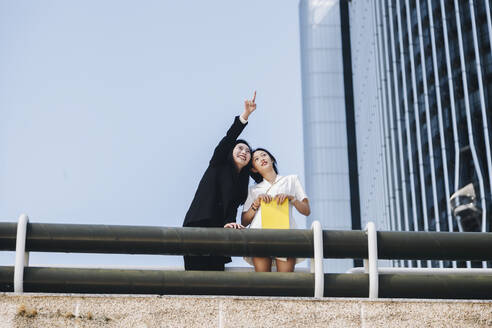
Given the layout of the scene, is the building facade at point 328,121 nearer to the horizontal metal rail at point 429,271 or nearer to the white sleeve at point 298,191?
the white sleeve at point 298,191

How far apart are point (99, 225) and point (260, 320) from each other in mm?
1258

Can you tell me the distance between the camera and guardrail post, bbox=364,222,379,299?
5661 mm

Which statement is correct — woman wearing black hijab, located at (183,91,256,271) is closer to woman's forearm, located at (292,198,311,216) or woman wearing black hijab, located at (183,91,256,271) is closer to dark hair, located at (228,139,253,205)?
dark hair, located at (228,139,253,205)

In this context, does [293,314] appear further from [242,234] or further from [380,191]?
[380,191]

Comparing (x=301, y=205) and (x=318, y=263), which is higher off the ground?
(x=301, y=205)

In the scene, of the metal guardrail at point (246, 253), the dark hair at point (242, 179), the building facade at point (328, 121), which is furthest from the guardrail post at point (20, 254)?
the building facade at point (328, 121)

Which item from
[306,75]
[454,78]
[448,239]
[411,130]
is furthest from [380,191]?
[448,239]

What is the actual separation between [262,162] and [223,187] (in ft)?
1.64

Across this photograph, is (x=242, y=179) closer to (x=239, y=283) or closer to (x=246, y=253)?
(x=246, y=253)

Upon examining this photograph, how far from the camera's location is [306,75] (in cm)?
10075

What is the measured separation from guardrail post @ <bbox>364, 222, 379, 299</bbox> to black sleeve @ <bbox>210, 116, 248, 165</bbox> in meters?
2.28

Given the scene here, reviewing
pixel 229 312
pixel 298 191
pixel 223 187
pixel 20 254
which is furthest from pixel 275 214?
pixel 20 254

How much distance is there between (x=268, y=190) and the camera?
7.75m

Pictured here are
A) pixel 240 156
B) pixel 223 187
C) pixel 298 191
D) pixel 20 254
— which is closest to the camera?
pixel 20 254
